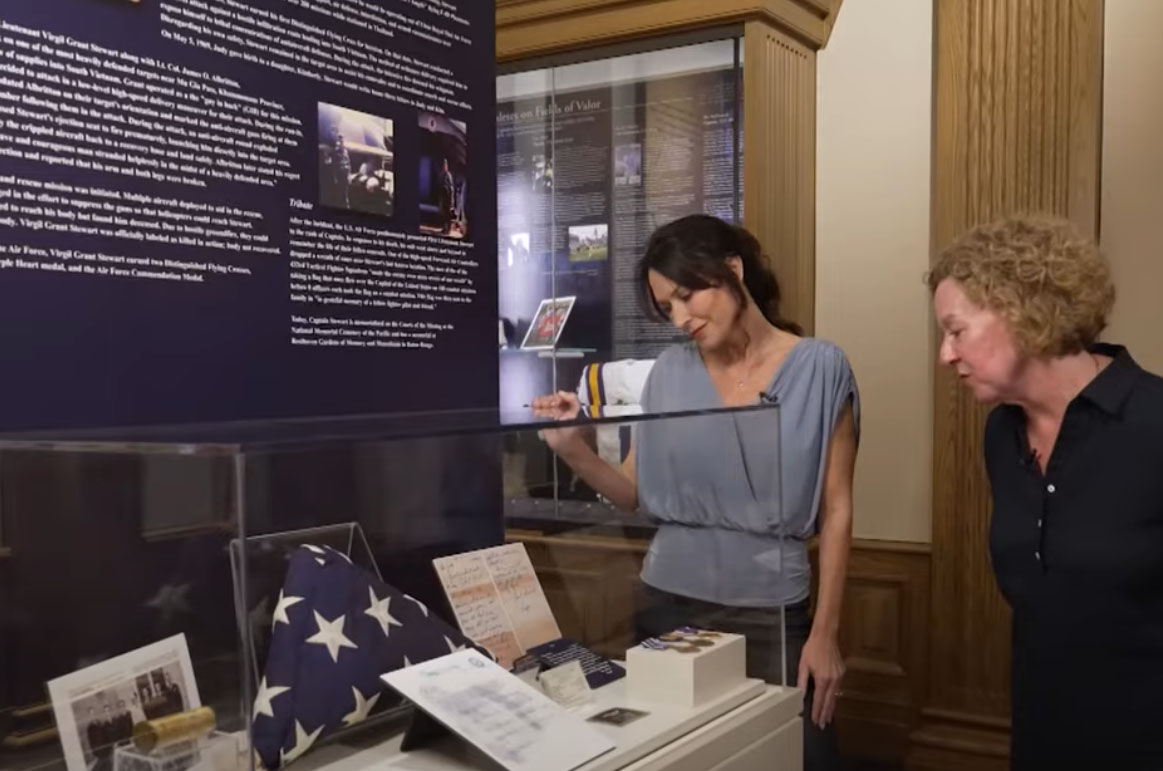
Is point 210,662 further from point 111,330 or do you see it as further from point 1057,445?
point 1057,445

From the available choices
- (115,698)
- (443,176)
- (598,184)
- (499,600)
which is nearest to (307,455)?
(115,698)

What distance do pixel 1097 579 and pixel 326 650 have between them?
47.6 inches

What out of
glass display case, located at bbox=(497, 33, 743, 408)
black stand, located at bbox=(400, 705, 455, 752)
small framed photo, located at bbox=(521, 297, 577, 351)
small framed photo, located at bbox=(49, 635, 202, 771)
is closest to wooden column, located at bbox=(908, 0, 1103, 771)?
glass display case, located at bbox=(497, 33, 743, 408)

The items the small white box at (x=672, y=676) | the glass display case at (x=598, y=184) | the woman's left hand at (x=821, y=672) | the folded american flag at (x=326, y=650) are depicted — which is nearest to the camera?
the folded american flag at (x=326, y=650)

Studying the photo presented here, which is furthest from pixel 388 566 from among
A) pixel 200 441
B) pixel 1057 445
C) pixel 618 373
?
pixel 618 373

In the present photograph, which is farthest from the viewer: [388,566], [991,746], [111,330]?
[991,746]

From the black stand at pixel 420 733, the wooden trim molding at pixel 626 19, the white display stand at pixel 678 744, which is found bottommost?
the white display stand at pixel 678 744

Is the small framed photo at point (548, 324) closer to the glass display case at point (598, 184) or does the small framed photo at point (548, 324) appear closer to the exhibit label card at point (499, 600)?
the glass display case at point (598, 184)

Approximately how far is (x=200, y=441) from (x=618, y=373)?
257 cm

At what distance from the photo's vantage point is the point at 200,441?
1172mm

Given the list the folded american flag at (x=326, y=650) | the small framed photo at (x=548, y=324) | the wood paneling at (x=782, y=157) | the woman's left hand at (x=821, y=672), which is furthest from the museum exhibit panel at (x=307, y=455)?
the small framed photo at (x=548, y=324)

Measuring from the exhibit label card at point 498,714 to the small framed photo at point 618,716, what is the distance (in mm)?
81

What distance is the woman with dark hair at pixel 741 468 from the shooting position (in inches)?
78.7

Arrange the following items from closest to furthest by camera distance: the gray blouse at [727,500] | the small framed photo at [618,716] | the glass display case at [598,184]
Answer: the small framed photo at [618,716] < the gray blouse at [727,500] < the glass display case at [598,184]
